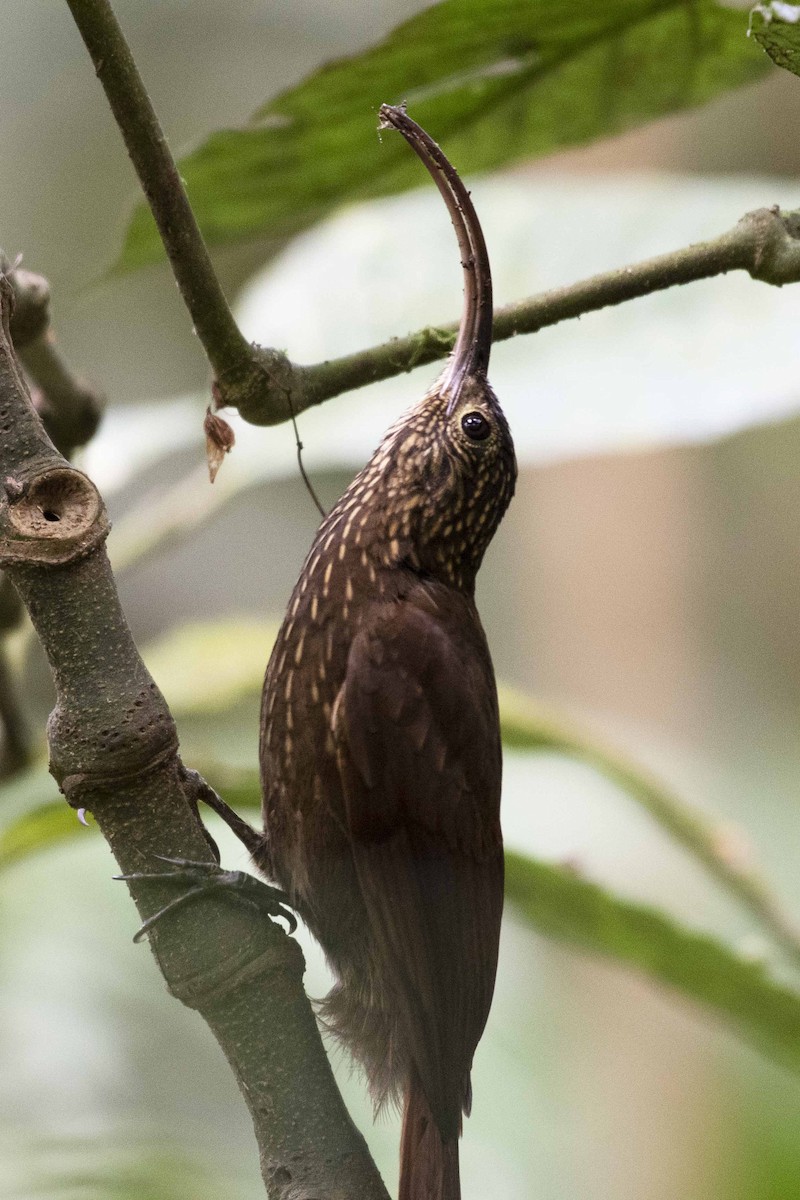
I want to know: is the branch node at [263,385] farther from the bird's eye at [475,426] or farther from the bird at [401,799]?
the bird's eye at [475,426]

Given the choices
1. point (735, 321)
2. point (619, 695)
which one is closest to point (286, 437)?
point (735, 321)

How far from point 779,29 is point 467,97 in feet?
2.45

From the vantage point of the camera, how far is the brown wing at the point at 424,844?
194 centimetres

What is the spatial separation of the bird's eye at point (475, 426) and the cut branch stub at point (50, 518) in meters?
0.93

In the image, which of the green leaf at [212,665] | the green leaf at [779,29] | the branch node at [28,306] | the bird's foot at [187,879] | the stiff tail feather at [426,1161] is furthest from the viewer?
the green leaf at [212,665]

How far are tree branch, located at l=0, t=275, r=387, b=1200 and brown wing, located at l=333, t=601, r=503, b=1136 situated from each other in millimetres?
402

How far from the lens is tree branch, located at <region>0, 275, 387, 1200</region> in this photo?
136cm

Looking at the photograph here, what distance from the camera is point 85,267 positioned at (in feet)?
12.2

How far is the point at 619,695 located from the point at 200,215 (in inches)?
162

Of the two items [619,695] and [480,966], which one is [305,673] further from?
[619,695]

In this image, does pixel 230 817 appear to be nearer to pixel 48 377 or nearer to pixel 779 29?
pixel 48 377

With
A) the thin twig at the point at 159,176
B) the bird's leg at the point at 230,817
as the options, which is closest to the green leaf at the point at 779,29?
the thin twig at the point at 159,176

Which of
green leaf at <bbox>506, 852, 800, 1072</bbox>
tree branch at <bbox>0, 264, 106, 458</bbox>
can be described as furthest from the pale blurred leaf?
green leaf at <bbox>506, 852, 800, 1072</bbox>

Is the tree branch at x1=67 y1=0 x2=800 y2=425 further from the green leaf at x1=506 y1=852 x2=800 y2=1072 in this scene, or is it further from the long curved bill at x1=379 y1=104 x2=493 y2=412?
the green leaf at x1=506 y1=852 x2=800 y2=1072
